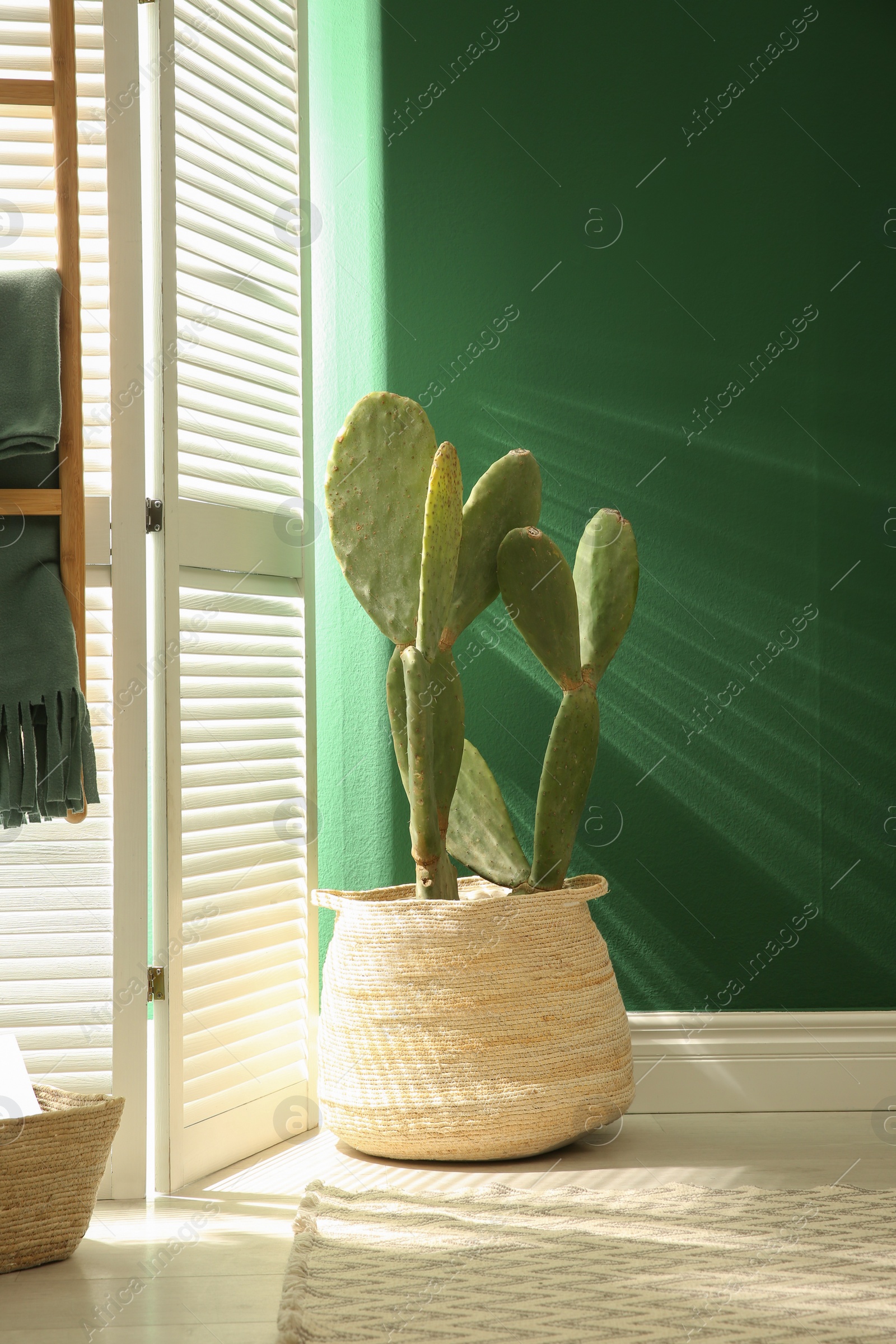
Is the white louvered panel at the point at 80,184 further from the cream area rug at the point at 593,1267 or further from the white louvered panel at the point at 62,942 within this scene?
the cream area rug at the point at 593,1267

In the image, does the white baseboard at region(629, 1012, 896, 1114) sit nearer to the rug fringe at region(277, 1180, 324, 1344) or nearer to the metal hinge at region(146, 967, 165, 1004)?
the rug fringe at region(277, 1180, 324, 1344)

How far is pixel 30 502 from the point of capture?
5.51 feet

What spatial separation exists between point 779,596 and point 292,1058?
1233 mm

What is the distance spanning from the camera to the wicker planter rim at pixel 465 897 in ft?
6.10

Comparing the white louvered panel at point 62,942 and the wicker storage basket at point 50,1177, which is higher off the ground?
the white louvered panel at point 62,942

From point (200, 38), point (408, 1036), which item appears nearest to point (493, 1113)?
point (408, 1036)

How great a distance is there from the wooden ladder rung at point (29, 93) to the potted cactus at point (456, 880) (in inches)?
23.9

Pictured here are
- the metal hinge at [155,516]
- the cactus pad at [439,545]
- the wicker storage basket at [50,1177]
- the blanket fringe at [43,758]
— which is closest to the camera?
the wicker storage basket at [50,1177]

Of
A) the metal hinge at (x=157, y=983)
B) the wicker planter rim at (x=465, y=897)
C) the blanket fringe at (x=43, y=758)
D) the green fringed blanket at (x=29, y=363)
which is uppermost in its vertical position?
the green fringed blanket at (x=29, y=363)

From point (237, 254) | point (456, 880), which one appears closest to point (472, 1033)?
point (456, 880)

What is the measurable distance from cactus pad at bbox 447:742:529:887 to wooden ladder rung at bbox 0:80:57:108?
45.5 inches

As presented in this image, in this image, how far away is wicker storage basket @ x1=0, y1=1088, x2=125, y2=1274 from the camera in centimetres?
148

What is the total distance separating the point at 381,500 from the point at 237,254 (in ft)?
1.80

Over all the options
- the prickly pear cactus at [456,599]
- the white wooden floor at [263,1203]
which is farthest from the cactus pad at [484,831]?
the white wooden floor at [263,1203]
